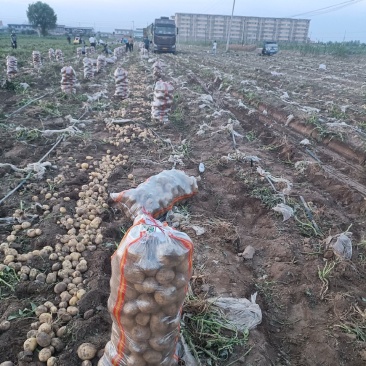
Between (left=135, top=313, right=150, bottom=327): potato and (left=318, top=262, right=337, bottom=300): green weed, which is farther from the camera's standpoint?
(left=318, top=262, right=337, bottom=300): green weed

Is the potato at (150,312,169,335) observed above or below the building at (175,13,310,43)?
below

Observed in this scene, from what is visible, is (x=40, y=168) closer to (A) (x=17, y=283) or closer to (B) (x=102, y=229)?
(B) (x=102, y=229)

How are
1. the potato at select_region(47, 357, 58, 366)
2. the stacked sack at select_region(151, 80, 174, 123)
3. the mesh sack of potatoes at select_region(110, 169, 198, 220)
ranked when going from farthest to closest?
the stacked sack at select_region(151, 80, 174, 123) → the mesh sack of potatoes at select_region(110, 169, 198, 220) → the potato at select_region(47, 357, 58, 366)

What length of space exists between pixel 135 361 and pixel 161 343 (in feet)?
0.74

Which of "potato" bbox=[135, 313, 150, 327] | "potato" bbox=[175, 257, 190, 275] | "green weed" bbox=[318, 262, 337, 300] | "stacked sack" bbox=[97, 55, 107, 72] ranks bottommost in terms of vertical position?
"green weed" bbox=[318, 262, 337, 300]

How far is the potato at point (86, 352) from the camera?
241 cm

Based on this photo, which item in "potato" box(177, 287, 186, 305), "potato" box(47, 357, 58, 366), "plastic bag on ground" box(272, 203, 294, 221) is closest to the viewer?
"potato" box(177, 287, 186, 305)

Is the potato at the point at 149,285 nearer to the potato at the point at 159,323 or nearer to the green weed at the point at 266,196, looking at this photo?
the potato at the point at 159,323

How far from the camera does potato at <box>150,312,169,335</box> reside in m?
1.95

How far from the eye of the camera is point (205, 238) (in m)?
4.08

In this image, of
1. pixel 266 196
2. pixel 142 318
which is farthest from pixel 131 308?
pixel 266 196

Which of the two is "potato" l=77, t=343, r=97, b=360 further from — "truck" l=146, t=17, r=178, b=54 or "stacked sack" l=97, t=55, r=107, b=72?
"truck" l=146, t=17, r=178, b=54

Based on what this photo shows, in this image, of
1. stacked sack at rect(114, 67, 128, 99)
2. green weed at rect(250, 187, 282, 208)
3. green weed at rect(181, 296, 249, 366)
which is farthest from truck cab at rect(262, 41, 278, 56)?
green weed at rect(181, 296, 249, 366)

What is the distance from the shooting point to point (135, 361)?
2.09 metres
